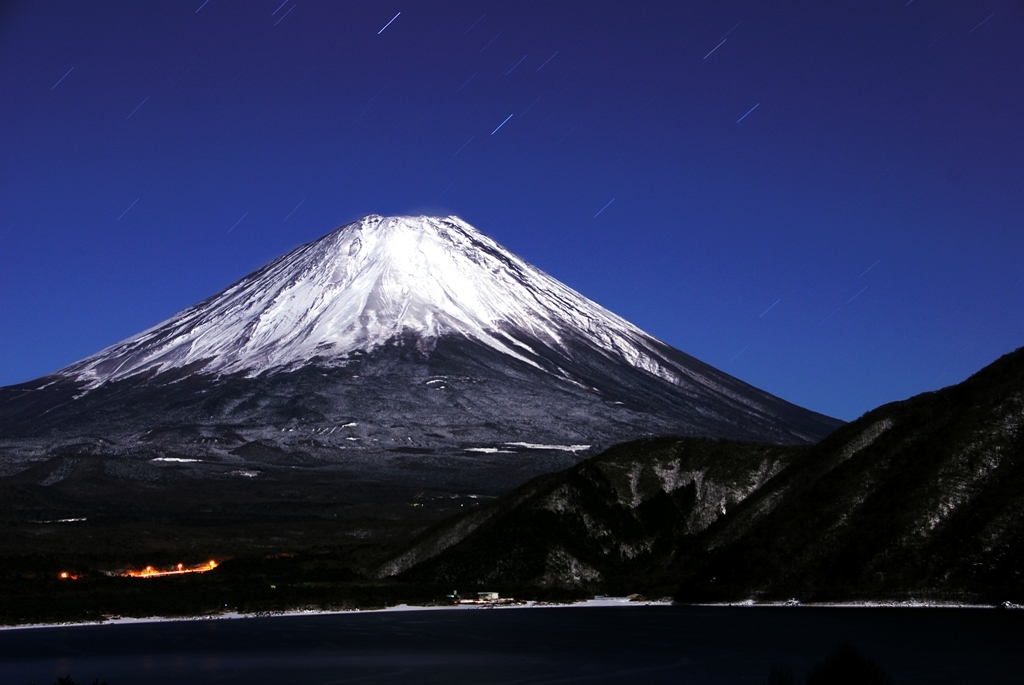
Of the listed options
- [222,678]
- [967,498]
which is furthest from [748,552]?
[222,678]

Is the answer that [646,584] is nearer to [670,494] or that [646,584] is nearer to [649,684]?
[670,494]

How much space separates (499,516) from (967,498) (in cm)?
3306

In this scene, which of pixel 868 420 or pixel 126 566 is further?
pixel 126 566

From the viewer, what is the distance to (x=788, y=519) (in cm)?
7025

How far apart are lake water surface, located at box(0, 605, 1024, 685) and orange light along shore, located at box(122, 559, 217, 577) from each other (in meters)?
28.5

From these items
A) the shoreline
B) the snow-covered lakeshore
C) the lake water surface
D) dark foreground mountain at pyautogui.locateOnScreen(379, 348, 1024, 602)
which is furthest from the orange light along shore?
the lake water surface

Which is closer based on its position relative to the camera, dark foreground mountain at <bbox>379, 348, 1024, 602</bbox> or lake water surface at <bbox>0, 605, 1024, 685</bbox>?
lake water surface at <bbox>0, 605, 1024, 685</bbox>

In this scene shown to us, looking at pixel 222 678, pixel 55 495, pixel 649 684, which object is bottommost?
pixel 649 684

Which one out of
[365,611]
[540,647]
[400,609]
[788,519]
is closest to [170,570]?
[365,611]

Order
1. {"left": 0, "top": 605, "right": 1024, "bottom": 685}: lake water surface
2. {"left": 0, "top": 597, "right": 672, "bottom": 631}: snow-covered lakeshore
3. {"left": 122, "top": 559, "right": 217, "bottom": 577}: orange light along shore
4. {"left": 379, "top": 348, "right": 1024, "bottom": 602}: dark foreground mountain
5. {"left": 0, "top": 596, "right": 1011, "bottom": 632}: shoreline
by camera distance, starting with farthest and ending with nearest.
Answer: {"left": 122, "top": 559, "right": 217, "bottom": 577}: orange light along shore
{"left": 0, "top": 597, "right": 672, "bottom": 631}: snow-covered lakeshore
{"left": 0, "top": 596, "right": 1011, "bottom": 632}: shoreline
{"left": 379, "top": 348, "right": 1024, "bottom": 602}: dark foreground mountain
{"left": 0, "top": 605, "right": 1024, "bottom": 685}: lake water surface

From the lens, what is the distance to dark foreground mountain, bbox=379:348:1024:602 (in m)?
61.6

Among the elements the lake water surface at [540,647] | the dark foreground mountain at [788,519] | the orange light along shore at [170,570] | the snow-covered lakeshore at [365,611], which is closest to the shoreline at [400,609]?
the snow-covered lakeshore at [365,611]

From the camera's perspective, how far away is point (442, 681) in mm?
45844

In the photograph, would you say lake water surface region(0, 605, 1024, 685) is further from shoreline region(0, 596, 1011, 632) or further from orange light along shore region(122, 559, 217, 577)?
orange light along shore region(122, 559, 217, 577)
